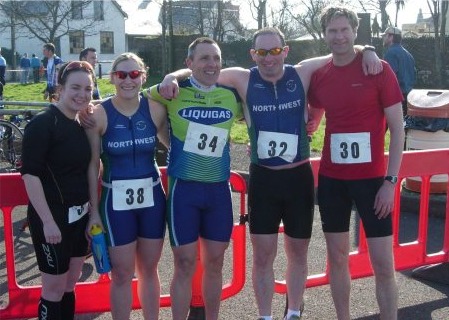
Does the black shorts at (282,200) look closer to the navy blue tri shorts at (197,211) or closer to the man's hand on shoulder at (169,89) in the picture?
the navy blue tri shorts at (197,211)

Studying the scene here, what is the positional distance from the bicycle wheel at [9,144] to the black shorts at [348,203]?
745 cm

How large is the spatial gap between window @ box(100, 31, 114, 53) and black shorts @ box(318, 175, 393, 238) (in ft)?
191

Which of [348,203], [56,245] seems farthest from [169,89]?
[348,203]

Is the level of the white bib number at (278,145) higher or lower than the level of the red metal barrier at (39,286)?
higher

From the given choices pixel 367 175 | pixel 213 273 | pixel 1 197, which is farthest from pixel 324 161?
pixel 1 197

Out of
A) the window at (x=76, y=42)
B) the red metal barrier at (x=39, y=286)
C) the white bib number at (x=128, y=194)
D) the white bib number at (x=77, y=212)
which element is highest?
the window at (x=76, y=42)

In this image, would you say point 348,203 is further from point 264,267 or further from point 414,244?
point 414,244

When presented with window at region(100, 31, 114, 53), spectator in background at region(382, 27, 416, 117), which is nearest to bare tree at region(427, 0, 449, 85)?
spectator in background at region(382, 27, 416, 117)

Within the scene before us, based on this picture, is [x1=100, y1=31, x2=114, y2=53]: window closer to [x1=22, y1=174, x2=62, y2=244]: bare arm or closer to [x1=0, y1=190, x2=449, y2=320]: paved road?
[x1=0, y1=190, x2=449, y2=320]: paved road

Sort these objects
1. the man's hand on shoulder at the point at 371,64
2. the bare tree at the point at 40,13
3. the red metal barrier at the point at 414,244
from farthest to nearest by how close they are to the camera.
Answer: the bare tree at the point at 40,13, the red metal barrier at the point at 414,244, the man's hand on shoulder at the point at 371,64

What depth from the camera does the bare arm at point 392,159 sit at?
3.71 m

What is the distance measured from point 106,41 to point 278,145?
58.6 meters

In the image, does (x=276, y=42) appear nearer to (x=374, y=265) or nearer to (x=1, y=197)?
(x=374, y=265)

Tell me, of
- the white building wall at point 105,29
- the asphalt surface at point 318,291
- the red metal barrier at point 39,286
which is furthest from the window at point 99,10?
the red metal barrier at point 39,286
